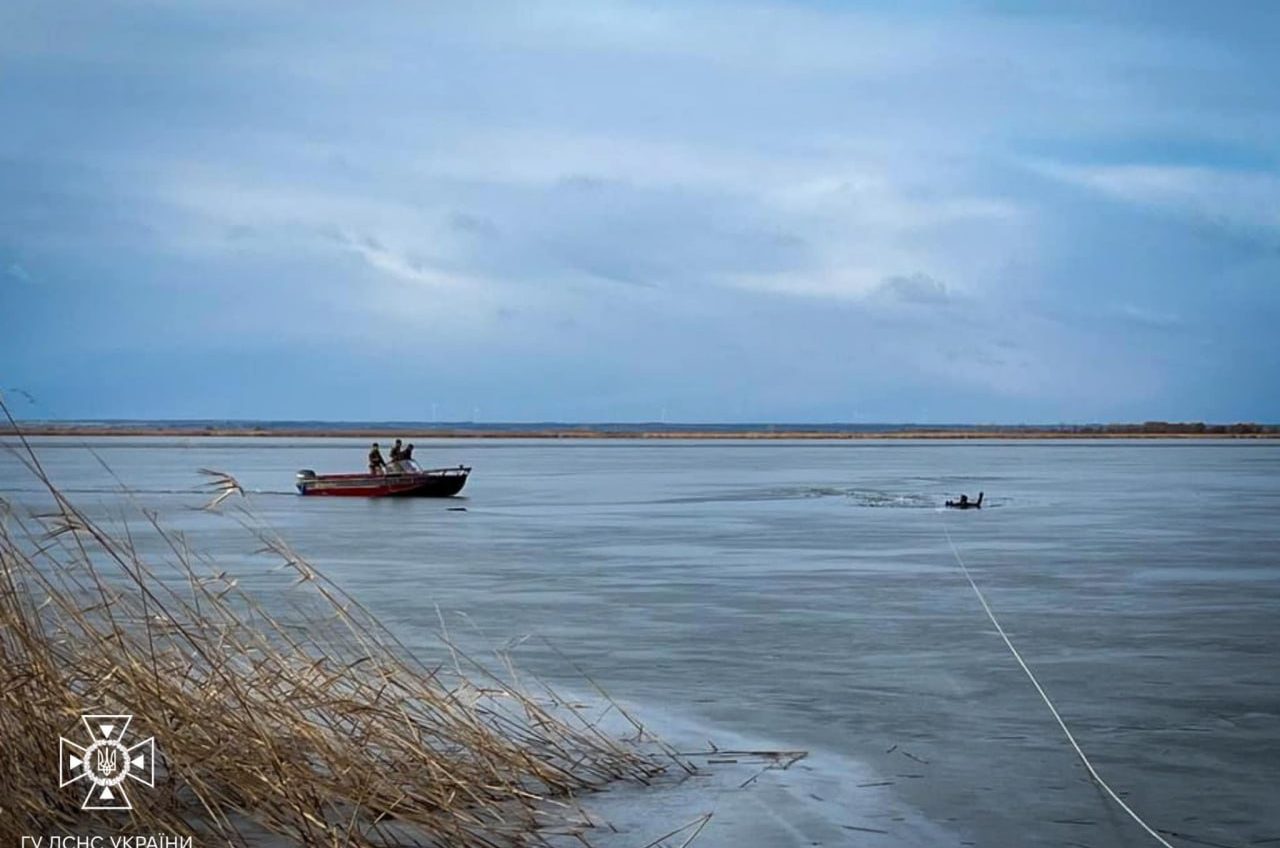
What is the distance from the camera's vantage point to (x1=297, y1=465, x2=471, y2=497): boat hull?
43.9 metres

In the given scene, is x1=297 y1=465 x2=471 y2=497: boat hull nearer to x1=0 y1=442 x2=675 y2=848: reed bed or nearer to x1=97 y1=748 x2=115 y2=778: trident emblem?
x1=0 y1=442 x2=675 y2=848: reed bed

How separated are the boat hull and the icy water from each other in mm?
6607

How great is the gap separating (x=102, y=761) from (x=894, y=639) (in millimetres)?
9224

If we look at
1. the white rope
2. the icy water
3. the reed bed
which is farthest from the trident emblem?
the white rope

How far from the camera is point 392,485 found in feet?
145

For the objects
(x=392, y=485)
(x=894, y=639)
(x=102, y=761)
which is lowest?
(x=392, y=485)

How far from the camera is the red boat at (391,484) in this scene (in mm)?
43938

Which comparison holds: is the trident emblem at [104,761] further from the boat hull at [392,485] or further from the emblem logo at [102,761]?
the boat hull at [392,485]

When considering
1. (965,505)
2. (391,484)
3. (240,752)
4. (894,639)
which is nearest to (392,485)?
(391,484)

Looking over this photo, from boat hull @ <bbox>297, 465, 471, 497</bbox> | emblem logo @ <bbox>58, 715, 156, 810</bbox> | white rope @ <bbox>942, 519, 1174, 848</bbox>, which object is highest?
emblem logo @ <bbox>58, 715, 156, 810</bbox>

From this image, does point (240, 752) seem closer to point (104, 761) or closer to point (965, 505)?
point (104, 761)

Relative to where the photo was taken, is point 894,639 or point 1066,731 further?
point 894,639

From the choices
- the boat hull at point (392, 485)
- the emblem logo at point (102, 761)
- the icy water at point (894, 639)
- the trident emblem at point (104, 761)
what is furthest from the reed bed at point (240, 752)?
the boat hull at point (392, 485)

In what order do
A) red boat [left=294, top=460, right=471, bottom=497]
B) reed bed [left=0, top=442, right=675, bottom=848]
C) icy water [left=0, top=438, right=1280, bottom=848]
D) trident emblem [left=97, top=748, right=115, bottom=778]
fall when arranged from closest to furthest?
reed bed [left=0, top=442, right=675, bottom=848], trident emblem [left=97, top=748, right=115, bottom=778], icy water [left=0, top=438, right=1280, bottom=848], red boat [left=294, top=460, right=471, bottom=497]
